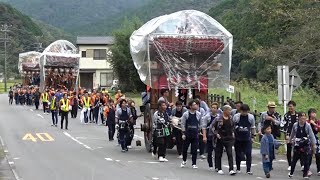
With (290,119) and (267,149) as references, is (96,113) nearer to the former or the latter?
(290,119)

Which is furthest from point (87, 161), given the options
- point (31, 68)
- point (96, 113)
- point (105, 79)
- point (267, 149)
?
point (105, 79)

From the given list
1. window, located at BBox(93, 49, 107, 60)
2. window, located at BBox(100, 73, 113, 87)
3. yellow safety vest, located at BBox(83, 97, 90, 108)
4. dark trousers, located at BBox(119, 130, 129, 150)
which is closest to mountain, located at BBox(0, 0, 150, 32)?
window, located at BBox(93, 49, 107, 60)

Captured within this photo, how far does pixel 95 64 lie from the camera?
75938 mm

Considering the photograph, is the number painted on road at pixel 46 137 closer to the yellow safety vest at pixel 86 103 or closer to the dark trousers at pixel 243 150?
the yellow safety vest at pixel 86 103

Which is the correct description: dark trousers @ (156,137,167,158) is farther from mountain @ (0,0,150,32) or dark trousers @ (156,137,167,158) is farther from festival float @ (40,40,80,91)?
mountain @ (0,0,150,32)

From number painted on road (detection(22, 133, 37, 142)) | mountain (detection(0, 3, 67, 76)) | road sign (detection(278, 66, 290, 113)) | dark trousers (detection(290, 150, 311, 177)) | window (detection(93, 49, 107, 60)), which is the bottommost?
number painted on road (detection(22, 133, 37, 142))

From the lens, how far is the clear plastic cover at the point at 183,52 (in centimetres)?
1700

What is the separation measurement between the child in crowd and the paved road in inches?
10.2

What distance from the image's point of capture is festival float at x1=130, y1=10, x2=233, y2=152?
17.0 metres

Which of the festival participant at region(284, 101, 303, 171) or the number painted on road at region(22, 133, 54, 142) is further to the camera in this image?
the number painted on road at region(22, 133, 54, 142)

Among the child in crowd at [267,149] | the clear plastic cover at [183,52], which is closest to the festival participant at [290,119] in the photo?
the child in crowd at [267,149]

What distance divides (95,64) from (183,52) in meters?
59.5

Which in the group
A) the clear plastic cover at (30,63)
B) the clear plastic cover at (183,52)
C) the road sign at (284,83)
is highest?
the clear plastic cover at (30,63)

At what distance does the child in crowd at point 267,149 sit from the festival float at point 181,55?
4.03 m
